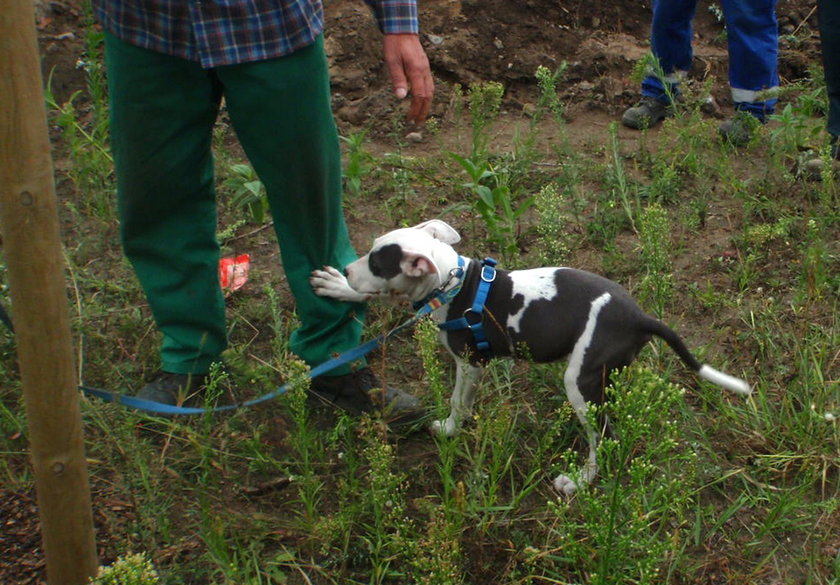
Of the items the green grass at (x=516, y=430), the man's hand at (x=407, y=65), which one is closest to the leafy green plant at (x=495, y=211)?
the green grass at (x=516, y=430)

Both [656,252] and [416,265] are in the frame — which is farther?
[656,252]

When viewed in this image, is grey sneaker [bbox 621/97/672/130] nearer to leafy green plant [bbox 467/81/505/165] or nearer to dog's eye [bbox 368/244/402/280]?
leafy green plant [bbox 467/81/505/165]

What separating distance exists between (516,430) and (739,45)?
3114 millimetres

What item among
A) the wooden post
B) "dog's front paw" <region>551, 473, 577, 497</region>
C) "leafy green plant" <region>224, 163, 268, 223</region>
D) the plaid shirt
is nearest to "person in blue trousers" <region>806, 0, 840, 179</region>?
"dog's front paw" <region>551, 473, 577, 497</region>

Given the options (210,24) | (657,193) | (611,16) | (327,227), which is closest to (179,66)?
(210,24)

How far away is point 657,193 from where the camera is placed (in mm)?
4289

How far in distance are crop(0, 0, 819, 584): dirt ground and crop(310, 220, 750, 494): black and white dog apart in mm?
2533

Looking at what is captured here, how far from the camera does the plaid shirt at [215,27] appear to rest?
237cm

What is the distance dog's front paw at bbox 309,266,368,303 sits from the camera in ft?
9.48

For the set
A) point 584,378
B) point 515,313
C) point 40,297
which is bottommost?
point 584,378

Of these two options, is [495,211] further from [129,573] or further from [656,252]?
[129,573]

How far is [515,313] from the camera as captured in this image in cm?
280

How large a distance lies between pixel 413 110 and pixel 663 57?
3203mm

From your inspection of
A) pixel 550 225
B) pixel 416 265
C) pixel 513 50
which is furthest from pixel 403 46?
pixel 513 50
